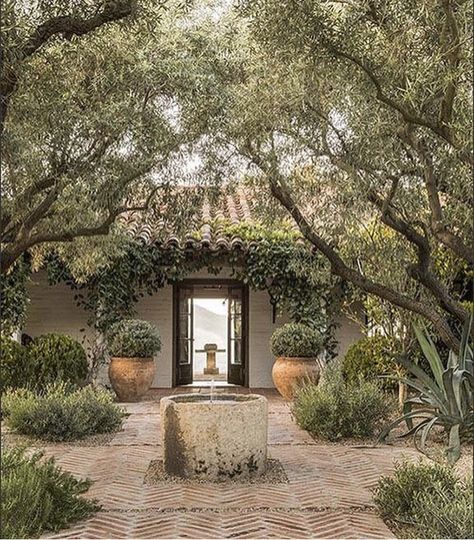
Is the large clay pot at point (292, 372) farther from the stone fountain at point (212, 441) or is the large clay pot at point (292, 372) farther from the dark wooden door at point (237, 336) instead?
the stone fountain at point (212, 441)

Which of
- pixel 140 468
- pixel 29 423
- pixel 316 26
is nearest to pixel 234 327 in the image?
pixel 29 423

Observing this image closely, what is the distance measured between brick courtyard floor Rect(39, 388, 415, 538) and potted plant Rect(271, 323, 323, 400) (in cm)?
352

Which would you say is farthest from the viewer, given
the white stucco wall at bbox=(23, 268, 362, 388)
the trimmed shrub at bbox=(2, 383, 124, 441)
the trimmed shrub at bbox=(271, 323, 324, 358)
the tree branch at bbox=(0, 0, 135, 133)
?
the white stucco wall at bbox=(23, 268, 362, 388)

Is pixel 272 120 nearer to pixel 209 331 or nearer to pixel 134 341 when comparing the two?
pixel 134 341

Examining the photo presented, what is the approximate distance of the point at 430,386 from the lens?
6.43m

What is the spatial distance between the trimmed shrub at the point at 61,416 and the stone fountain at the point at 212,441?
2201mm

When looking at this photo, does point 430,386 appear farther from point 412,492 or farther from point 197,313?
point 197,313

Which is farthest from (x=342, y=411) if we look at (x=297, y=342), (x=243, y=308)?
(x=243, y=308)

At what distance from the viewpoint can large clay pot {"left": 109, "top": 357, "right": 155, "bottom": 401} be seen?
1198 cm

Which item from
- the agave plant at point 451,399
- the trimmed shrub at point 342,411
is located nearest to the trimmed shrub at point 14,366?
the trimmed shrub at point 342,411

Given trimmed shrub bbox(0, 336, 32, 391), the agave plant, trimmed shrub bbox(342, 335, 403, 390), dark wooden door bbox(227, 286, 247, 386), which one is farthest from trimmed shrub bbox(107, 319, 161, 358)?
the agave plant

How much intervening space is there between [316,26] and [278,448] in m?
4.91

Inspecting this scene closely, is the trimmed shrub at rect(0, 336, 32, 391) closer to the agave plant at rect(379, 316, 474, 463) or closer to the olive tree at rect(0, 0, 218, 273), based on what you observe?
the olive tree at rect(0, 0, 218, 273)

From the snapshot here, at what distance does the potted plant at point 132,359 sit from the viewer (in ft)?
39.3
